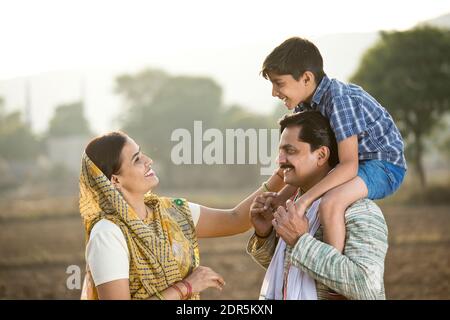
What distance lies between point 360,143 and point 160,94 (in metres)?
11.1

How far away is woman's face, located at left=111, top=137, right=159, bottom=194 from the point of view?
1980 millimetres

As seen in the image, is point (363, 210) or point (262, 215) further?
point (262, 215)

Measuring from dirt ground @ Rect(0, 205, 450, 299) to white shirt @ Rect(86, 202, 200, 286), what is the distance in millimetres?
5919

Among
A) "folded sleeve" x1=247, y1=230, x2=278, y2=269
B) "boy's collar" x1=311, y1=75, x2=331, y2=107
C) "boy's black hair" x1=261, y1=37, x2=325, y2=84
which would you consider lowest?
"folded sleeve" x1=247, y1=230, x2=278, y2=269

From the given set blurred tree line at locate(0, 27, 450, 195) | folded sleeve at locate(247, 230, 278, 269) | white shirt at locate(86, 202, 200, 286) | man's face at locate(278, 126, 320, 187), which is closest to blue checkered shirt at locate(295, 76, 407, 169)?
man's face at locate(278, 126, 320, 187)

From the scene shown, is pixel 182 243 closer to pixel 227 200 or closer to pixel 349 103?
pixel 349 103

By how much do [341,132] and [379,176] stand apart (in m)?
0.20

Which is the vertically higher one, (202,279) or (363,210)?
(363,210)

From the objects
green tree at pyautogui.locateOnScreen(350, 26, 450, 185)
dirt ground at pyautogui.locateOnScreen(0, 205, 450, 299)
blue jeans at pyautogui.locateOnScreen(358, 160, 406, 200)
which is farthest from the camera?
green tree at pyautogui.locateOnScreen(350, 26, 450, 185)

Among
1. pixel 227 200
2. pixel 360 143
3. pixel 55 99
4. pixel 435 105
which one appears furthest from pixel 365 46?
pixel 360 143

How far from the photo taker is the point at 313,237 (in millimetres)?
1935

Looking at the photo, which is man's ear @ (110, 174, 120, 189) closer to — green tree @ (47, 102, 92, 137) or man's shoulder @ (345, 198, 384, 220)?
man's shoulder @ (345, 198, 384, 220)

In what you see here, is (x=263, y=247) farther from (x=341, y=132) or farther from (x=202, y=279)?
(x=341, y=132)

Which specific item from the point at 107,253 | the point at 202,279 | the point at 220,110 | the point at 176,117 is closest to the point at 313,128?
the point at 202,279
